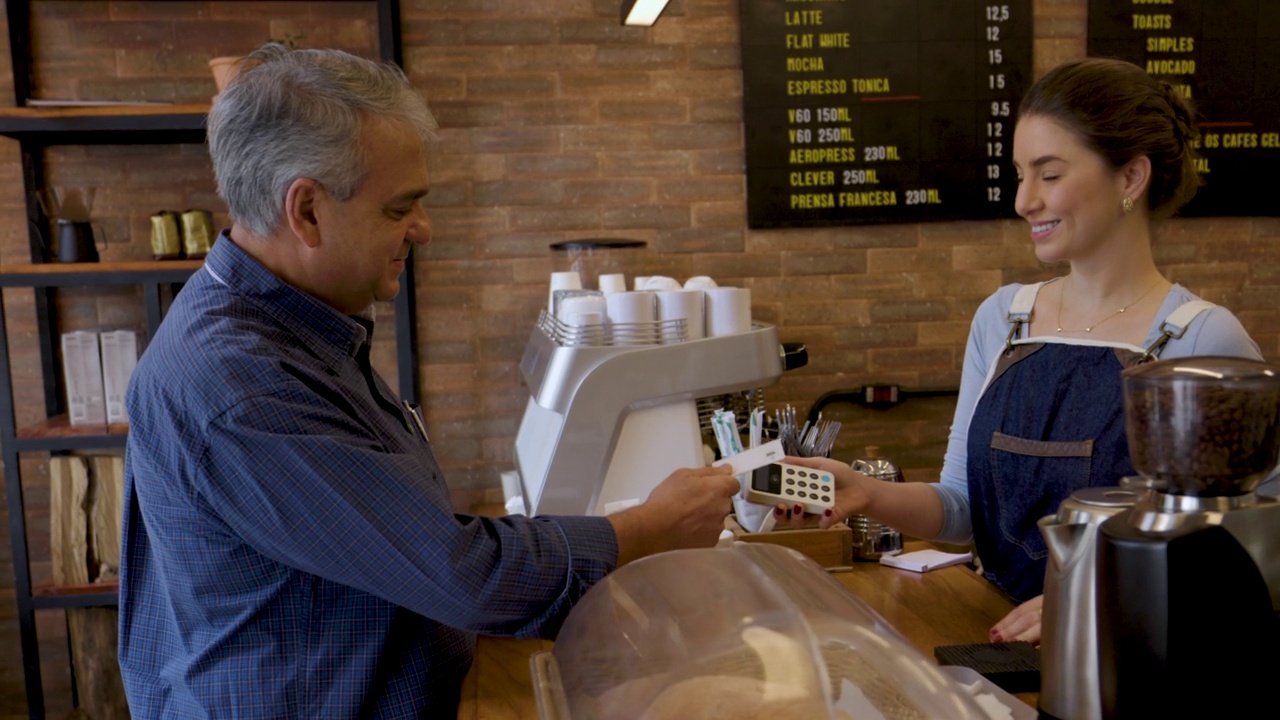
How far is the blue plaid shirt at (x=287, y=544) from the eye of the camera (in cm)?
117

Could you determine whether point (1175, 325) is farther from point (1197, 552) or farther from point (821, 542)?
point (1197, 552)

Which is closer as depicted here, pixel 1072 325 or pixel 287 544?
pixel 287 544

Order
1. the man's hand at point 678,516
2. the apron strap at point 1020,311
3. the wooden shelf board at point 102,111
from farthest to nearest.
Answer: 1. the wooden shelf board at point 102,111
2. the apron strap at point 1020,311
3. the man's hand at point 678,516

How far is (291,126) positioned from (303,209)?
104mm

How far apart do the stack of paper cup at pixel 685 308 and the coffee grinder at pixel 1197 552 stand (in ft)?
4.06

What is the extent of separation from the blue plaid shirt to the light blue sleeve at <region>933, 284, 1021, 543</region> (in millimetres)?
855

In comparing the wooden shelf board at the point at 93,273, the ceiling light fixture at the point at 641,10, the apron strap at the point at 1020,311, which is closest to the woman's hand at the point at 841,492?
the apron strap at the point at 1020,311

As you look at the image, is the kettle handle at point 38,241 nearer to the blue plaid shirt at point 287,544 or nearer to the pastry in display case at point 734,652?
the blue plaid shirt at point 287,544

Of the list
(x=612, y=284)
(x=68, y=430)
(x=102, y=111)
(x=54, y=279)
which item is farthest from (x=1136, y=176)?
(x=68, y=430)

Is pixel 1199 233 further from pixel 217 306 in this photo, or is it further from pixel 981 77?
pixel 217 306

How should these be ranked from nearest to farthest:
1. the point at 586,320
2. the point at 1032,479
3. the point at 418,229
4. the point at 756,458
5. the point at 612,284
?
1. the point at 418,229
2. the point at 756,458
3. the point at 1032,479
4. the point at 586,320
5. the point at 612,284

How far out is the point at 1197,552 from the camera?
0.86 m

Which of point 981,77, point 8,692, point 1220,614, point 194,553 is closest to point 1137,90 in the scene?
point 1220,614

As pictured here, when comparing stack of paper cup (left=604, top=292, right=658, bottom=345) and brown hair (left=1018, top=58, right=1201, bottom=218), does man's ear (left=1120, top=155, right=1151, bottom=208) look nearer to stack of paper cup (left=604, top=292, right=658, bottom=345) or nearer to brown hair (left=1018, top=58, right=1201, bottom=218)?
brown hair (left=1018, top=58, right=1201, bottom=218)
